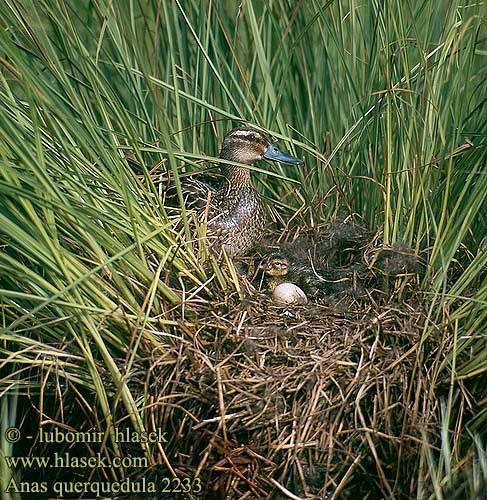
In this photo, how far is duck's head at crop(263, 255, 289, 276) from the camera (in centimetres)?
373

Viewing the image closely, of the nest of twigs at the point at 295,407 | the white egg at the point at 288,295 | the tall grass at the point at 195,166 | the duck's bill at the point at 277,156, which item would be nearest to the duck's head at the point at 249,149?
the duck's bill at the point at 277,156

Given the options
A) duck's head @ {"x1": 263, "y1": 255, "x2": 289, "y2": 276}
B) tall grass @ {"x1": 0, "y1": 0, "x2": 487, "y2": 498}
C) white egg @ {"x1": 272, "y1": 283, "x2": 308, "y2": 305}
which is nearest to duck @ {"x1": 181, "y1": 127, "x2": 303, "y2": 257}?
tall grass @ {"x1": 0, "y1": 0, "x2": 487, "y2": 498}

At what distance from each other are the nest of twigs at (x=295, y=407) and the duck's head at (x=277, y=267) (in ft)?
1.92

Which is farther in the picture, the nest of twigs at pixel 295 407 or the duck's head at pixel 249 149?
the duck's head at pixel 249 149

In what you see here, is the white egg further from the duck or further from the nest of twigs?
the duck

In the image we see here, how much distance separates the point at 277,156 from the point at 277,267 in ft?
2.04

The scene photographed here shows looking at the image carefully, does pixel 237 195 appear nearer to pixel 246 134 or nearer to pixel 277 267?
pixel 246 134

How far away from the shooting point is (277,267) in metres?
3.73

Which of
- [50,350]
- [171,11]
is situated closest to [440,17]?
[171,11]

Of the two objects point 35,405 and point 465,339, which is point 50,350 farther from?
point 465,339

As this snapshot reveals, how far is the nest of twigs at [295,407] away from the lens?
9.48 feet

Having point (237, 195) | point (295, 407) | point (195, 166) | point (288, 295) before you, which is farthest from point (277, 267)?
point (295, 407)

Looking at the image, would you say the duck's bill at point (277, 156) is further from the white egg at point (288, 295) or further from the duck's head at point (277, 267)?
the white egg at point (288, 295)

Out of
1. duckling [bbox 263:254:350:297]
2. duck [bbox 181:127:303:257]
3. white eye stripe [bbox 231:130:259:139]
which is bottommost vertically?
duckling [bbox 263:254:350:297]
